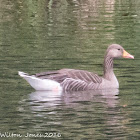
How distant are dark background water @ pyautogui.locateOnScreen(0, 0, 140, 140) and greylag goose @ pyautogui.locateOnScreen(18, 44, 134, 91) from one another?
0.24 meters

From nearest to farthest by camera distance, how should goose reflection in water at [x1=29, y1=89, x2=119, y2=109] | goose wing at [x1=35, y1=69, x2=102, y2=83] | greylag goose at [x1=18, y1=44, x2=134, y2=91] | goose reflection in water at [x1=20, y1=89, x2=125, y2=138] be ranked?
goose reflection in water at [x1=20, y1=89, x2=125, y2=138] < goose reflection in water at [x1=29, y1=89, x2=119, y2=109] < greylag goose at [x1=18, y1=44, x2=134, y2=91] < goose wing at [x1=35, y1=69, x2=102, y2=83]

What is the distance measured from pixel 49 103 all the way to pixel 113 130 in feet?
8.86

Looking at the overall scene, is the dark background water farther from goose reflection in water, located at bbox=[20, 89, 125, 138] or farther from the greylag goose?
the greylag goose

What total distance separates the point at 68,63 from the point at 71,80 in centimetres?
285

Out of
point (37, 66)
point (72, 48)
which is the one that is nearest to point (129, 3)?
point (72, 48)

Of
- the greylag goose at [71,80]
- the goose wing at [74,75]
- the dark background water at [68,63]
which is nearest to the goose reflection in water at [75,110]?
the dark background water at [68,63]

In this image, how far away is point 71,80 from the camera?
17.8 metres

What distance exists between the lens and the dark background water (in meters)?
14.3

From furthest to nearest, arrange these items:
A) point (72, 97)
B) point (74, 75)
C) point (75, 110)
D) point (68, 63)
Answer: point (68, 63) → point (74, 75) → point (72, 97) → point (75, 110)

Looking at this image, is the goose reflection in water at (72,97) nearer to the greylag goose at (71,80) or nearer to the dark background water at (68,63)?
the dark background water at (68,63)

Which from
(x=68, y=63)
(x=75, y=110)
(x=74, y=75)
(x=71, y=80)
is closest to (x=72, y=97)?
(x=71, y=80)

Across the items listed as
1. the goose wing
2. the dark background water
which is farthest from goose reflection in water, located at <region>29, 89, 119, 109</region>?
the goose wing

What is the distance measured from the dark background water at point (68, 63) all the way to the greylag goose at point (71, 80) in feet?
0.77

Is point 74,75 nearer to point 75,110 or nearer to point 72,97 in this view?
point 72,97
